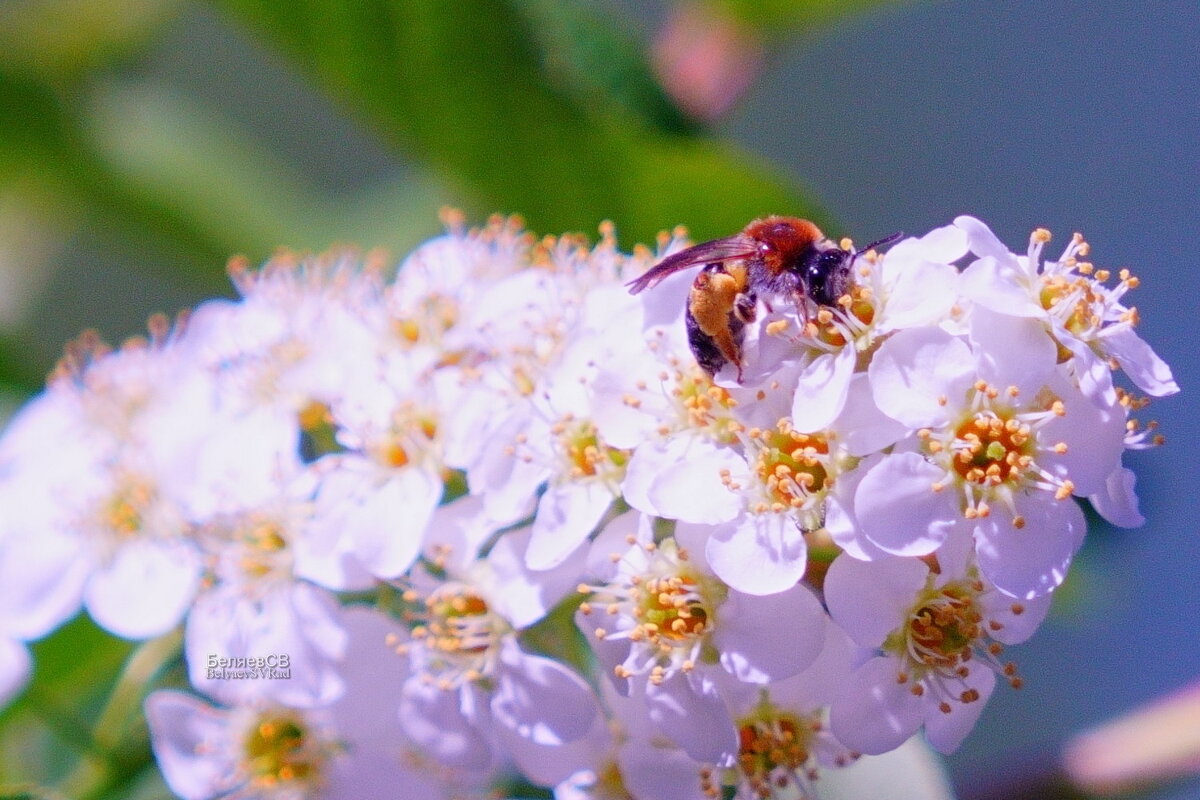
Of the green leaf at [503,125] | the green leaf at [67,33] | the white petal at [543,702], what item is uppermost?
the green leaf at [67,33]

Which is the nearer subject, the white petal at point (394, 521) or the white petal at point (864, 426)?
the white petal at point (864, 426)

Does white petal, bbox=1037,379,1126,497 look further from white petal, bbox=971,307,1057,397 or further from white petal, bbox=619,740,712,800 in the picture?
white petal, bbox=619,740,712,800

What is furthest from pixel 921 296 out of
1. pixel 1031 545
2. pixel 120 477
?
pixel 120 477

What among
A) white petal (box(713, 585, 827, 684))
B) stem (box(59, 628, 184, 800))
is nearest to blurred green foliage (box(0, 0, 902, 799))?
stem (box(59, 628, 184, 800))

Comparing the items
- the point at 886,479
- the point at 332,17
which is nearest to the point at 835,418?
the point at 886,479

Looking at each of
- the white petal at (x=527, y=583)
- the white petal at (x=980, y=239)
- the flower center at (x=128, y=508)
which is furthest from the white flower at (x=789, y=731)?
the flower center at (x=128, y=508)

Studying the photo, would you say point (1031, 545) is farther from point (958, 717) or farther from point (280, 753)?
point (280, 753)

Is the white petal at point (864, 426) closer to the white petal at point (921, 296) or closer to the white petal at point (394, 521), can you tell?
the white petal at point (921, 296)

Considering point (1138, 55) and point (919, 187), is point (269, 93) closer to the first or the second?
point (919, 187)
